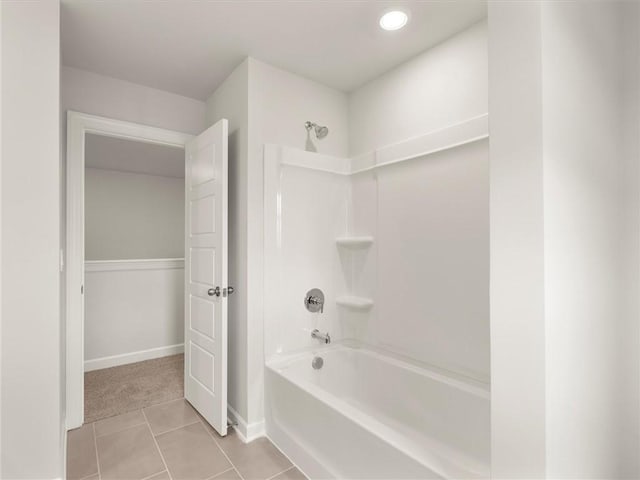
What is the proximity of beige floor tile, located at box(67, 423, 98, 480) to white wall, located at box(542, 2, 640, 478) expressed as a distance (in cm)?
227

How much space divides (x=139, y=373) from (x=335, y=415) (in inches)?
99.1

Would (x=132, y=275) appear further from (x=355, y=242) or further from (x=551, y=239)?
(x=551, y=239)

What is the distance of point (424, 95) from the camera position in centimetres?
221

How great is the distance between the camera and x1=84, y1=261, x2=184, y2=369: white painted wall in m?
3.54

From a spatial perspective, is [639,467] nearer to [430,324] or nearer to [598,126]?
[430,324]

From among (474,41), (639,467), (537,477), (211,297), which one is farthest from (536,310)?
(211,297)

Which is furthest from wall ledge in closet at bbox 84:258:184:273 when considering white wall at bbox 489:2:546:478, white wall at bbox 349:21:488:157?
white wall at bbox 489:2:546:478

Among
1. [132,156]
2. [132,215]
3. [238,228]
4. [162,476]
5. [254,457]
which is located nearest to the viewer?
[162,476]

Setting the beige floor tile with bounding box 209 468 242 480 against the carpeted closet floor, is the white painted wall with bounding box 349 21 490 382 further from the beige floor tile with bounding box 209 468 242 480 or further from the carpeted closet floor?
the carpeted closet floor

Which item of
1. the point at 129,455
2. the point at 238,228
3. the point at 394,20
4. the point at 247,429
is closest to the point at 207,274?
the point at 238,228

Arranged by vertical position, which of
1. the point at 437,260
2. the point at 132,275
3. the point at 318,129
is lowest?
the point at 132,275

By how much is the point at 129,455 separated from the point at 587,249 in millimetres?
2552

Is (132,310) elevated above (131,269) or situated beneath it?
situated beneath

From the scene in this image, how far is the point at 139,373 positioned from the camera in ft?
11.0
